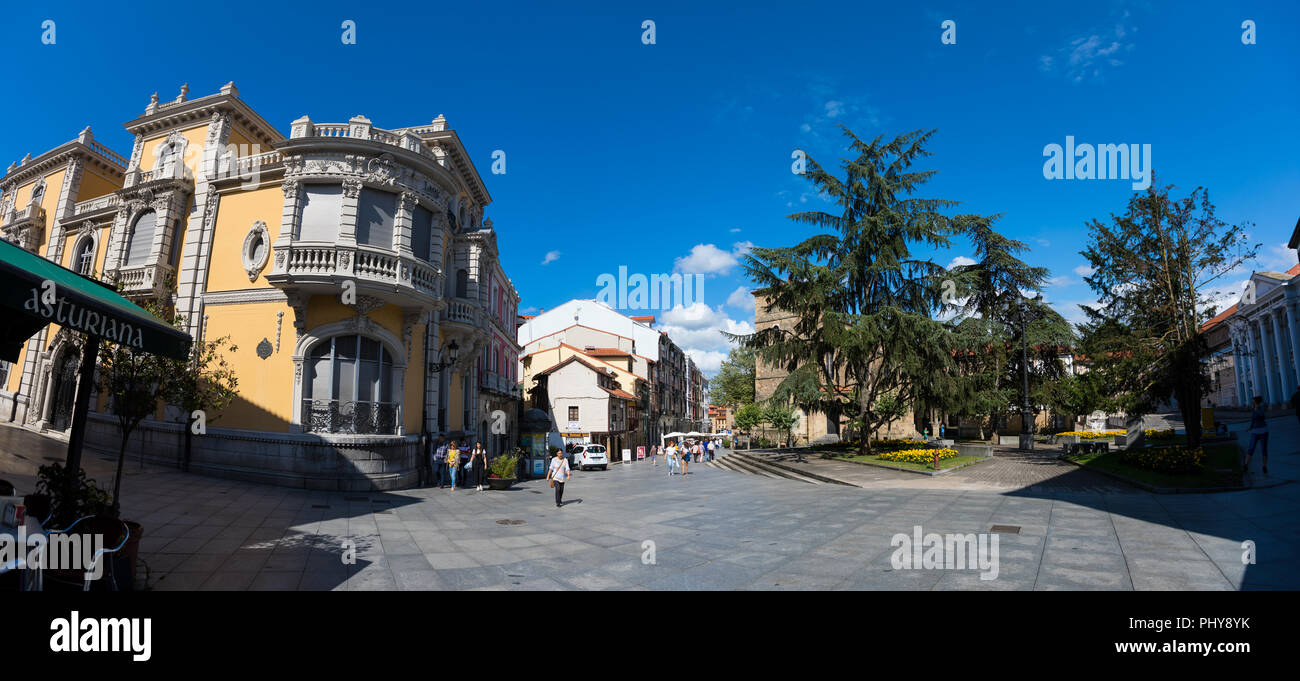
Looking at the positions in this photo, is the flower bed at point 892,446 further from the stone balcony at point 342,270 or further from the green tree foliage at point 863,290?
the stone balcony at point 342,270

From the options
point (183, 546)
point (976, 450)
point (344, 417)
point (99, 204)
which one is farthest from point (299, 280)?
point (976, 450)

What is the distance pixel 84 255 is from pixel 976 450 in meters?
41.9

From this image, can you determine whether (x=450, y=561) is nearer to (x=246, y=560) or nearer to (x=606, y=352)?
(x=246, y=560)

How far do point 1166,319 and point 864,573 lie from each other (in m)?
19.9

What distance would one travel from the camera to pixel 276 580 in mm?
6688

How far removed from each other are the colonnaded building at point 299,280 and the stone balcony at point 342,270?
4 cm

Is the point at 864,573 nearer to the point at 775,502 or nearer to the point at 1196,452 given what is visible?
the point at 775,502

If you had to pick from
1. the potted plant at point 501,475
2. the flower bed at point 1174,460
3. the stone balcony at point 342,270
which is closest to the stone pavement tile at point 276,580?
the stone balcony at point 342,270

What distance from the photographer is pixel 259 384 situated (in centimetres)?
1689

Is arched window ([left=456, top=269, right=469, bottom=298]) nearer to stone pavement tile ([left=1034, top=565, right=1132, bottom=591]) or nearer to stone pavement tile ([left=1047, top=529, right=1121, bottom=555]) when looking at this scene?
stone pavement tile ([left=1047, top=529, right=1121, bottom=555])

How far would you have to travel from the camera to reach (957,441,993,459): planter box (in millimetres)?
26844

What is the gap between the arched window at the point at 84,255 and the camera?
2245 centimetres

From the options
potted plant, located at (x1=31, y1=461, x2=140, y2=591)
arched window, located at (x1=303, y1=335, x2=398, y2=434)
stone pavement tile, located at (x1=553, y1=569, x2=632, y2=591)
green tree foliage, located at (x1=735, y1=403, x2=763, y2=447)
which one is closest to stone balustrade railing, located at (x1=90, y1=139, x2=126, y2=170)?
arched window, located at (x1=303, y1=335, x2=398, y2=434)

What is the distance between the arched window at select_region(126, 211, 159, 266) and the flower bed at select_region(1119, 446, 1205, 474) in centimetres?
3285
